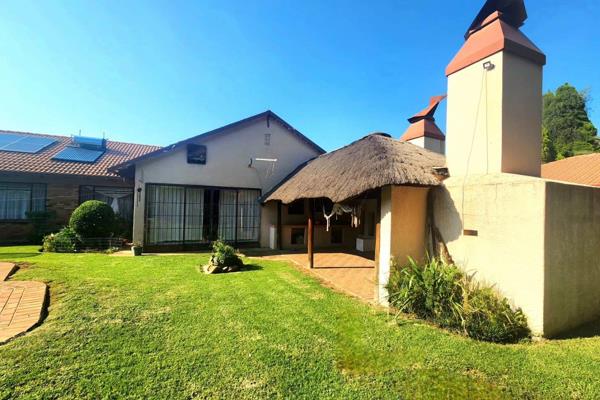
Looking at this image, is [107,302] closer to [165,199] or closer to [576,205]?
[165,199]

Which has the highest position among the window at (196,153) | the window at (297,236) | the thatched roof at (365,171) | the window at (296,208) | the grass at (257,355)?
the window at (196,153)

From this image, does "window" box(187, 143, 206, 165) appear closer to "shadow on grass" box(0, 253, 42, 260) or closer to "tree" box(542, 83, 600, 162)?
"shadow on grass" box(0, 253, 42, 260)

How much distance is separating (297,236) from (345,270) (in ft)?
17.5

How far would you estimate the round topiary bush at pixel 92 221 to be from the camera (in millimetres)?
11656

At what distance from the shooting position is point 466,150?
265 inches

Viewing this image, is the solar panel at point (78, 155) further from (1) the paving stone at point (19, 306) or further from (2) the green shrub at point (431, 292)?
(2) the green shrub at point (431, 292)

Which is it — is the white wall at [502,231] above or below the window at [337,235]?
above

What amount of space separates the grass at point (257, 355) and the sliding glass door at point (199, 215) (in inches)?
246

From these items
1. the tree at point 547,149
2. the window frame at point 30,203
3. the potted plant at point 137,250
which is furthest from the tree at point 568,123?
the window frame at point 30,203

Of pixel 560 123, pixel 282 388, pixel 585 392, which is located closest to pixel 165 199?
pixel 282 388

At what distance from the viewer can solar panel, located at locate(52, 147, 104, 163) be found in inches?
622

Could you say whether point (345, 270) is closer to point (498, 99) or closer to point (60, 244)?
point (498, 99)

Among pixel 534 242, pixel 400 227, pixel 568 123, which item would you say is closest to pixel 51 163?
pixel 400 227

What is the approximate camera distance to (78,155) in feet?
54.5
